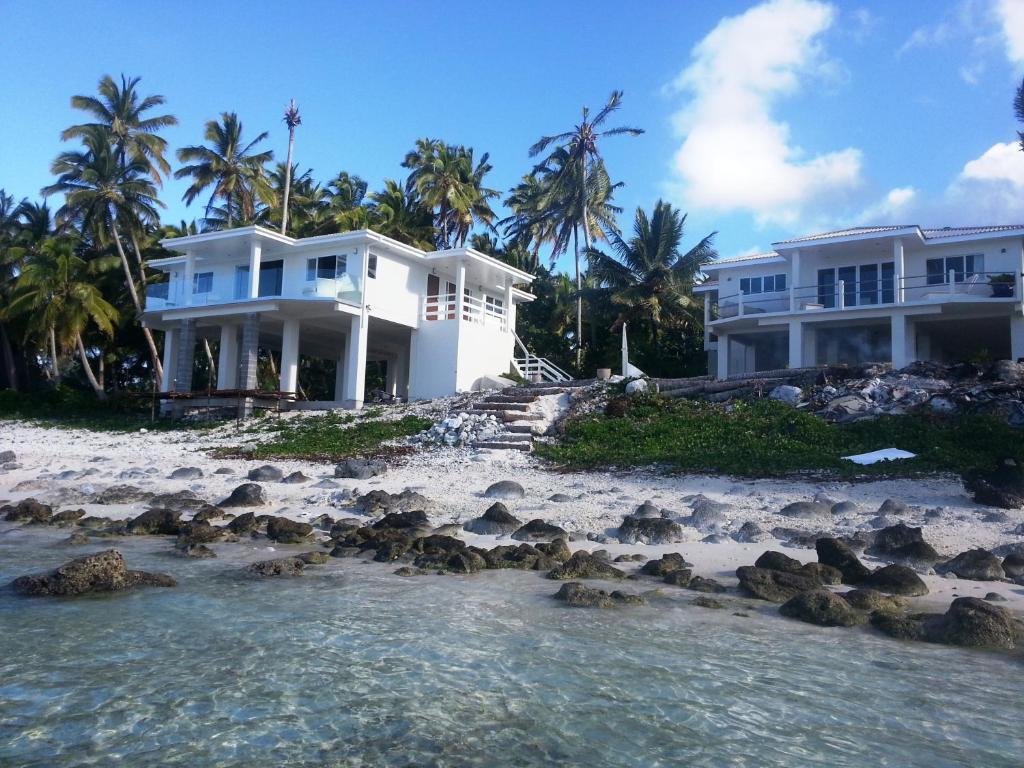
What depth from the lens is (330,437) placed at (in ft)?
72.6

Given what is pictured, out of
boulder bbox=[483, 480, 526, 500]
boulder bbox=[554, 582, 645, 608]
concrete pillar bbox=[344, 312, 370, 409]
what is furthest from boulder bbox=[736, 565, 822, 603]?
concrete pillar bbox=[344, 312, 370, 409]

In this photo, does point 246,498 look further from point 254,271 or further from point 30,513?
point 254,271

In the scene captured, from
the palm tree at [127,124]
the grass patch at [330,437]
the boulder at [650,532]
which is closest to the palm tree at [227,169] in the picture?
the palm tree at [127,124]

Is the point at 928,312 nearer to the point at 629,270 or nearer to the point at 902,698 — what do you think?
the point at 629,270

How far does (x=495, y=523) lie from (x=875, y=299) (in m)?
19.3

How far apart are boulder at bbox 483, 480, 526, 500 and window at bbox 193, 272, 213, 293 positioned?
1991cm

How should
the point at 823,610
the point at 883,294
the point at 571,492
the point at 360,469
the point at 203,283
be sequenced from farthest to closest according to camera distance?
the point at 203,283
the point at 883,294
the point at 360,469
the point at 571,492
the point at 823,610

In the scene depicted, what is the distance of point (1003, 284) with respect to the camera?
24484 mm

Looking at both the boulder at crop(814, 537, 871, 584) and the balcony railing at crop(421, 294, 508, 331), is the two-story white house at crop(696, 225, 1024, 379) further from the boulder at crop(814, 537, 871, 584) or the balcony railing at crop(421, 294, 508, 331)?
the boulder at crop(814, 537, 871, 584)

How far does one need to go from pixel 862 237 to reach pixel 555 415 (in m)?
12.0

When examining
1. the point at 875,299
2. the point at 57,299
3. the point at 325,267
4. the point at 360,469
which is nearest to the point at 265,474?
the point at 360,469

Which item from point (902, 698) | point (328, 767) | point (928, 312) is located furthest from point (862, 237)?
point (328, 767)

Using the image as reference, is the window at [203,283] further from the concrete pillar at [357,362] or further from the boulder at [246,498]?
the boulder at [246,498]

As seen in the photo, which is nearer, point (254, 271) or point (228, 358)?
point (254, 271)
